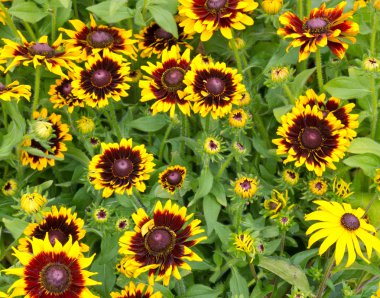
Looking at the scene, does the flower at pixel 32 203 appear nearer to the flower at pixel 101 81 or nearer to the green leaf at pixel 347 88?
the flower at pixel 101 81

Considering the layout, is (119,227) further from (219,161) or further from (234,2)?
(234,2)

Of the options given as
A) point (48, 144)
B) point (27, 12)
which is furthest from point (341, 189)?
point (27, 12)

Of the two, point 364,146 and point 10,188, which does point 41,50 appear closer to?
point 10,188

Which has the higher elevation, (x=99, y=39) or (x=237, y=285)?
(x=99, y=39)

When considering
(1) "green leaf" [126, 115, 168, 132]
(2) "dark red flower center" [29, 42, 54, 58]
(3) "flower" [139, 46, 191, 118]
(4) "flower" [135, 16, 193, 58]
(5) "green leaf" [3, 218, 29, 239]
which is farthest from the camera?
(4) "flower" [135, 16, 193, 58]

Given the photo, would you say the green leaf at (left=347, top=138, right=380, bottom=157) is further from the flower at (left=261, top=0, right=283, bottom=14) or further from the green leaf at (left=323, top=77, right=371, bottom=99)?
the flower at (left=261, top=0, right=283, bottom=14)

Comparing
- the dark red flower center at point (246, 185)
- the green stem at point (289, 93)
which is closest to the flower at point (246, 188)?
the dark red flower center at point (246, 185)

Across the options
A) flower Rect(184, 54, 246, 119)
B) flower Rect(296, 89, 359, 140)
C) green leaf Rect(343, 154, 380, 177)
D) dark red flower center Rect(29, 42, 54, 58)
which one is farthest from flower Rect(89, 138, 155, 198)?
green leaf Rect(343, 154, 380, 177)
